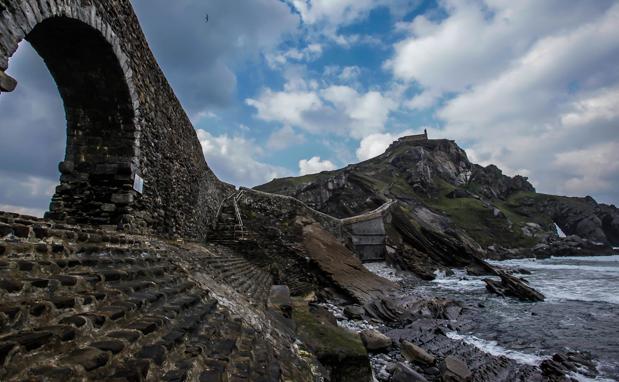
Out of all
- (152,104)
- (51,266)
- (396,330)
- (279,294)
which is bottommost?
Result: (396,330)

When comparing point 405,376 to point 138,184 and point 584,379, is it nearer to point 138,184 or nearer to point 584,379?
point 584,379

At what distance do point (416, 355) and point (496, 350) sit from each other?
2.92m

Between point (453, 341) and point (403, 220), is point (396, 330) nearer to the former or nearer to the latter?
point (453, 341)

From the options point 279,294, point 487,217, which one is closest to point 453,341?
point 279,294

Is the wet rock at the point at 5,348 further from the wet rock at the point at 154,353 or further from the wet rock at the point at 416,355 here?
the wet rock at the point at 416,355

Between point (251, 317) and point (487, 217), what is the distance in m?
78.1

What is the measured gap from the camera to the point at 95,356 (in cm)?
206

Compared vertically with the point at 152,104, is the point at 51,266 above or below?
below

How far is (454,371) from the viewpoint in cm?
711

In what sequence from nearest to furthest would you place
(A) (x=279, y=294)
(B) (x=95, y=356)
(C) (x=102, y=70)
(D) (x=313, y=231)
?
1. (B) (x=95, y=356)
2. (C) (x=102, y=70)
3. (A) (x=279, y=294)
4. (D) (x=313, y=231)

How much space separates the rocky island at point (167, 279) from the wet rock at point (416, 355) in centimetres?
3

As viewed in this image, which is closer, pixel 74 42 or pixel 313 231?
pixel 74 42

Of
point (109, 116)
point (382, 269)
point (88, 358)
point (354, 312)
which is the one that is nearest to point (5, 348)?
point (88, 358)

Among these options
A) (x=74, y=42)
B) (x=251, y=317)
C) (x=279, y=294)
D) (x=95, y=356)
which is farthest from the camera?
(x=279, y=294)
